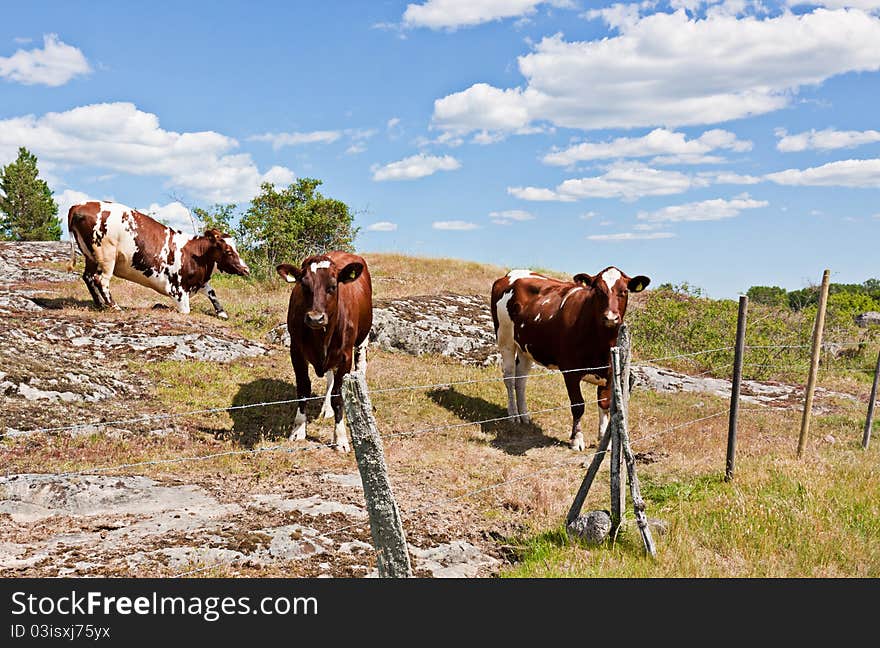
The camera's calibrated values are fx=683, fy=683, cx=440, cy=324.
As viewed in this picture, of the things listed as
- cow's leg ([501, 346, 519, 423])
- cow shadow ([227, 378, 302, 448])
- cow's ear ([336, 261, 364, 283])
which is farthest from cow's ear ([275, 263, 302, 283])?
cow's leg ([501, 346, 519, 423])

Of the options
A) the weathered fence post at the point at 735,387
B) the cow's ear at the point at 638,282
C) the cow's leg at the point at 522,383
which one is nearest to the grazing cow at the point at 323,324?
the cow's leg at the point at 522,383

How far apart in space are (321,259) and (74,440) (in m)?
3.68

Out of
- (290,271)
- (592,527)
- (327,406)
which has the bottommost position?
(592,527)

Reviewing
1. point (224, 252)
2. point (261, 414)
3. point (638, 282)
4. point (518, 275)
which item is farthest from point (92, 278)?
point (638, 282)

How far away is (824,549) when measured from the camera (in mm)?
5867

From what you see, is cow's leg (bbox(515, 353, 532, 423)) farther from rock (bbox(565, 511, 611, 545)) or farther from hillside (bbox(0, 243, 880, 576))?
rock (bbox(565, 511, 611, 545))

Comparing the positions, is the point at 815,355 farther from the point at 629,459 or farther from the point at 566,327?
the point at 629,459

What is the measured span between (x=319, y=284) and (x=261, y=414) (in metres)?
2.69

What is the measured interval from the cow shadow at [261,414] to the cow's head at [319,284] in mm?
1447

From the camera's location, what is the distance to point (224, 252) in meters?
16.7

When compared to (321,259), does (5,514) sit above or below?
below
